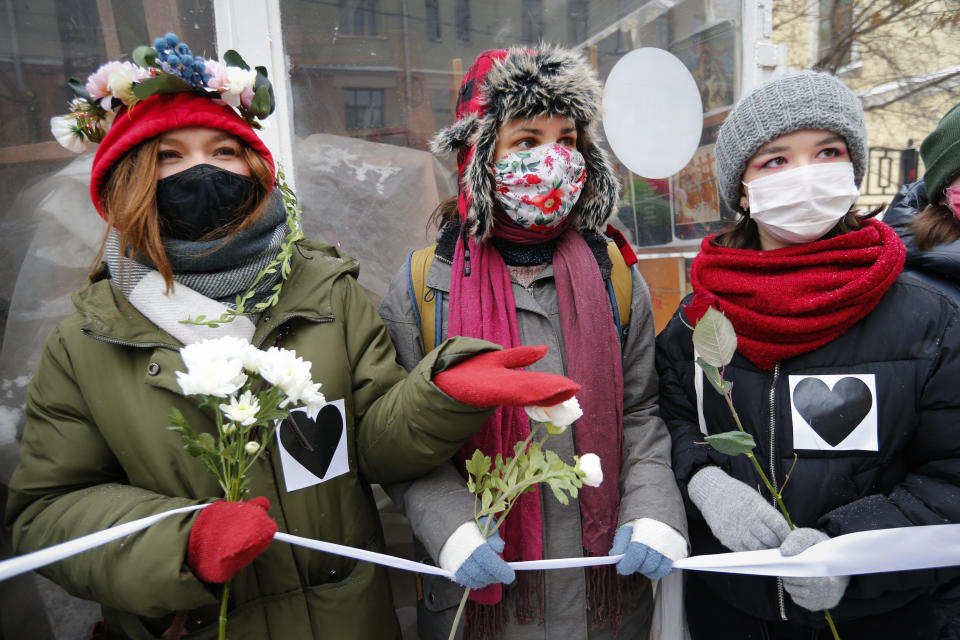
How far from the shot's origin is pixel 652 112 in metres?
3.64

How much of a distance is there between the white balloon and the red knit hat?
248cm

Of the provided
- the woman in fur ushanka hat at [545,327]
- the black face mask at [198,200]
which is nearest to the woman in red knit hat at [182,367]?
the black face mask at [198,200]

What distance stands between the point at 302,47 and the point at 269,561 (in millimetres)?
2361

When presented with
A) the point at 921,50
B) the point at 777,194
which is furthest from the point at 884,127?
the point at 777,194

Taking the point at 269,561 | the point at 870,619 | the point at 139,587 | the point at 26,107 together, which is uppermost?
the point at 26,107

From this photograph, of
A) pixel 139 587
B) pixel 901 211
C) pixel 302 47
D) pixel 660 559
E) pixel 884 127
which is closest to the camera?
pixel 139 587

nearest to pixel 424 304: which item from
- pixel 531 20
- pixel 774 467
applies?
pixel 774 467

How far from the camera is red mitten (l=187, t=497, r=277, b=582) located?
1.20 m

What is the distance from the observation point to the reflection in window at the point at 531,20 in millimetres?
3516

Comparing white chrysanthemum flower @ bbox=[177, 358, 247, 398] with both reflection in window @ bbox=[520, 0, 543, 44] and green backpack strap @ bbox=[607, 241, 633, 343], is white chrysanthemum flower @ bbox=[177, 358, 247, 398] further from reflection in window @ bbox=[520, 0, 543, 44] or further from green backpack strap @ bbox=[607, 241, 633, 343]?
reflection in window @ bbox=[520, 0, 543, 44]

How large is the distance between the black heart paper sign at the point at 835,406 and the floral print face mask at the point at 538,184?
916mm

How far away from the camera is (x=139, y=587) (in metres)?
1.30

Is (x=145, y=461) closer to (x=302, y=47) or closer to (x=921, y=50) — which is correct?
(x=302, y=47)

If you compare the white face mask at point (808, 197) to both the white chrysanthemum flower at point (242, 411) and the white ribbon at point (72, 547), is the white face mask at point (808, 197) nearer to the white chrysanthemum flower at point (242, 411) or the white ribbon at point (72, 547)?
the white chrysanthemum flower at point (242, 411)
